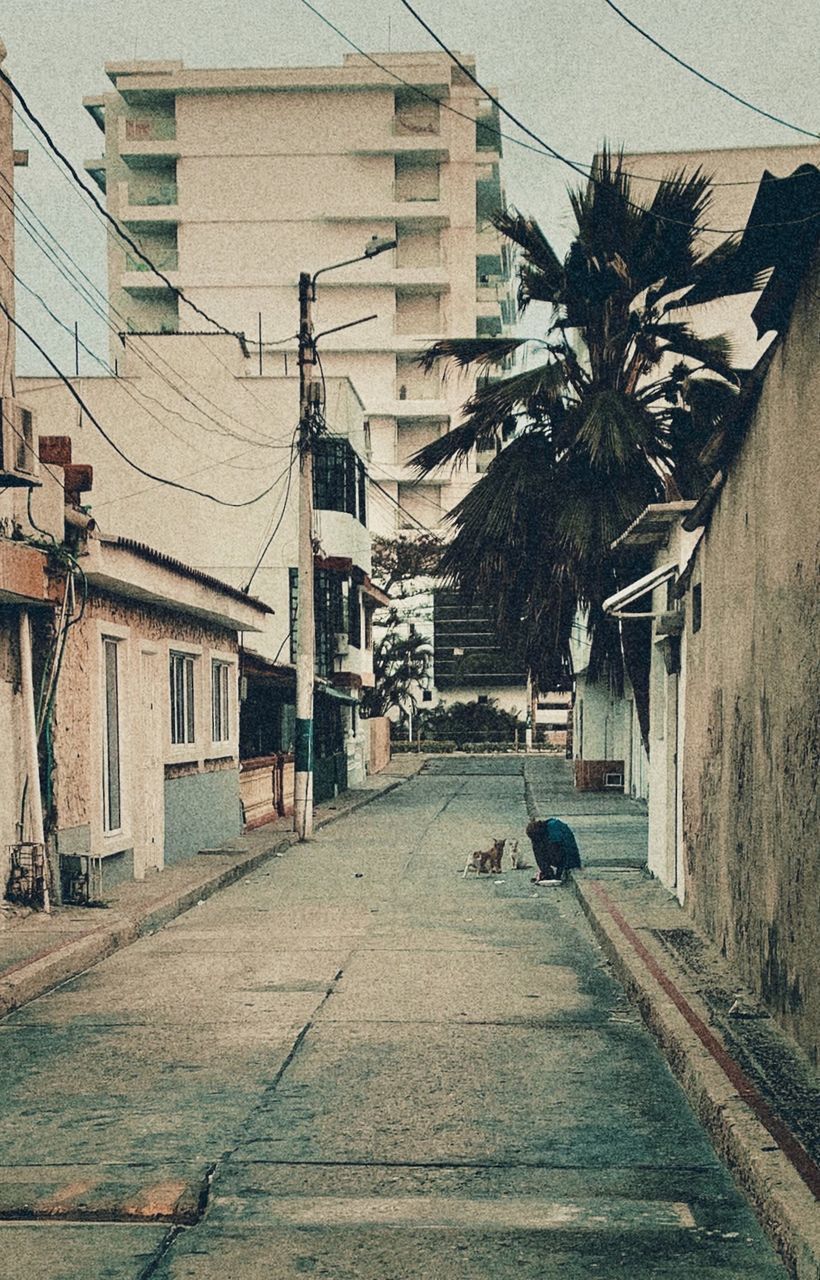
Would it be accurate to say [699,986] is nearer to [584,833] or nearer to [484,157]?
[584,833]

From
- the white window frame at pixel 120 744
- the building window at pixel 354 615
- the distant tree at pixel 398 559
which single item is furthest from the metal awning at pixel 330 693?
the distant tree at pixel 398 559

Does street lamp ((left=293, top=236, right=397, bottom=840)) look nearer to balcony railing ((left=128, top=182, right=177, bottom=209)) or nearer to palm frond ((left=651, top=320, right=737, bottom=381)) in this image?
palm frond ((left=651, top=320, right=737, bottom=381))

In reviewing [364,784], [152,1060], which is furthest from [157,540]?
[152,1060]

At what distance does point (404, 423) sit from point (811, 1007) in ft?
247

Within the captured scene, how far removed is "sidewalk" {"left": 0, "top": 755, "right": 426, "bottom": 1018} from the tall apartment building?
57.7 meters

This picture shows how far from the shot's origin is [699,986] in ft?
Result: 32.9

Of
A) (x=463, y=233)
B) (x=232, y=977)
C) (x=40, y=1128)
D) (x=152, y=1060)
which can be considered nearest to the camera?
(x=40, y=1128)

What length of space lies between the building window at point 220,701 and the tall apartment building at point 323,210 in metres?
52.7

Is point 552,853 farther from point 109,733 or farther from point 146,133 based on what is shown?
point 146,133

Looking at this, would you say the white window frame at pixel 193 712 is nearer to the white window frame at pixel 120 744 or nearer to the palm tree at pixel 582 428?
the white window frame at pixel 120 744

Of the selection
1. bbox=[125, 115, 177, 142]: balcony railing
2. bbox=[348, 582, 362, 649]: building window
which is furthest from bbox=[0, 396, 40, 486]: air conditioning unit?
bbox=[125, 115, 177, 142]: balcony railing

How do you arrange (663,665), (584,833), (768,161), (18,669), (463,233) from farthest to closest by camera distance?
(463,233)
(768,161)
(584,833)
(663,665)
(18,669)

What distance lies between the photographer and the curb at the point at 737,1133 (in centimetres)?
527

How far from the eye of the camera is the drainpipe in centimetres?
1401
